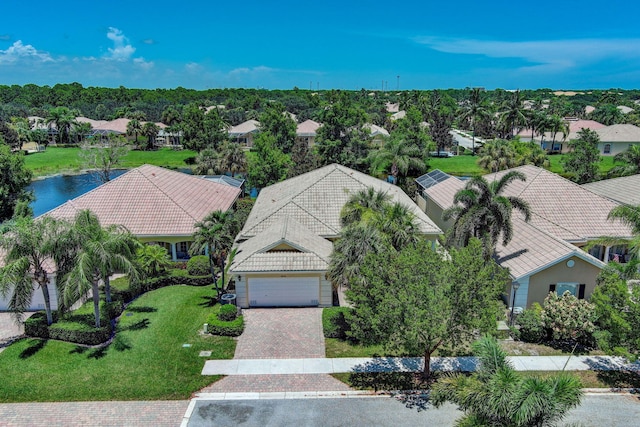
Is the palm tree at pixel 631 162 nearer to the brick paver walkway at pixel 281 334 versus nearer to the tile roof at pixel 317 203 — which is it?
the tile roof at pixel 317 203

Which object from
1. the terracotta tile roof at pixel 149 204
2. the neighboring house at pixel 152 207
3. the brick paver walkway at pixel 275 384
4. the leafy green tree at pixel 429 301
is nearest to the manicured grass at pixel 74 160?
the terracotta tile roof at pixel 149 204

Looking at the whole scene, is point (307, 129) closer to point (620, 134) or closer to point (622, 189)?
point (620, 134)

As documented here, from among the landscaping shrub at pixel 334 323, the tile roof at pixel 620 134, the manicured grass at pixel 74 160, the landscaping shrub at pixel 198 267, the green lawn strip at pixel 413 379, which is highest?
the tile roof at pixel 620 134

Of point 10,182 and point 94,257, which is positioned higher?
point 10,182

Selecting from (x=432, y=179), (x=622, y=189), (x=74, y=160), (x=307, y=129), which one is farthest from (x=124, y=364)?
(x=307, y=129)

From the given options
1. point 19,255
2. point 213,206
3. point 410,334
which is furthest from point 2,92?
point 410,334

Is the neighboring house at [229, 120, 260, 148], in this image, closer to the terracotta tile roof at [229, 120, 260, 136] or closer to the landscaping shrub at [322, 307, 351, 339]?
the terracotta tile roof at [229, 120, 260, 136]

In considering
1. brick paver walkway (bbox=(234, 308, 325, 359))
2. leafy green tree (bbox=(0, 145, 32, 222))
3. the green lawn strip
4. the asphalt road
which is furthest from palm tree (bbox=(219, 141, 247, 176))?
the asphalt road
